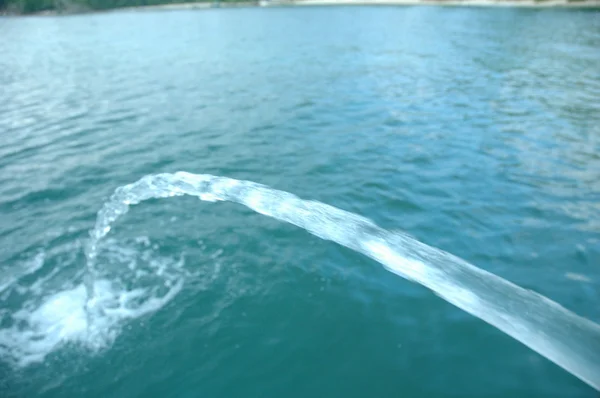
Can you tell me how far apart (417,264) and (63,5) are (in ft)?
488

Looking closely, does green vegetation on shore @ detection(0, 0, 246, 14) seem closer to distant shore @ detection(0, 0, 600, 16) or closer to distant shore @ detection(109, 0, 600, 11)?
distant shore @ detection(0, 0, 600, 16)

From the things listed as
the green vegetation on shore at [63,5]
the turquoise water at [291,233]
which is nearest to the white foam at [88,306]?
the turquoise water at [291,233]

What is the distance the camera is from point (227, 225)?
9.02 m

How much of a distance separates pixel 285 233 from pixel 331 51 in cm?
2715

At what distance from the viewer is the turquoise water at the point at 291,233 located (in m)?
5.74

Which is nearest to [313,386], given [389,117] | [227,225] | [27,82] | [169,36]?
[227,225]

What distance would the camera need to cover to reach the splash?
599cm

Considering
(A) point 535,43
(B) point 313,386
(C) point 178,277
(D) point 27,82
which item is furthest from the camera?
(A) point 535,43

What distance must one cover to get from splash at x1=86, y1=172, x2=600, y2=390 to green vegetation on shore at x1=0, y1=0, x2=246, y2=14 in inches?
5394

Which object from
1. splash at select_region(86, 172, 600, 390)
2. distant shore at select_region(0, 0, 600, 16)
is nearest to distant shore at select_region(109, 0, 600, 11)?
distant shore at select_region(0, 0, 600, 16)

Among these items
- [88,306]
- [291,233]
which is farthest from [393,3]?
[88,306]

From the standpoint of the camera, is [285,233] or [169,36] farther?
[169,36]

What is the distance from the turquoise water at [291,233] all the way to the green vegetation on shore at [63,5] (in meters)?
123

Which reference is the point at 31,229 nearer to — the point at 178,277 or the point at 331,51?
the point at 178,277
